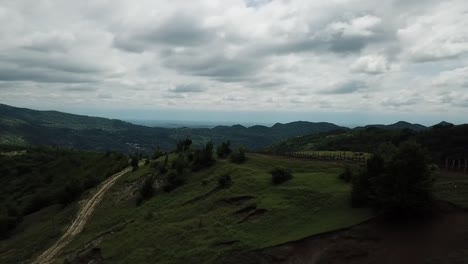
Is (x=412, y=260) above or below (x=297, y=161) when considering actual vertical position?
below

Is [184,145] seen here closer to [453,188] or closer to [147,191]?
[147,191]

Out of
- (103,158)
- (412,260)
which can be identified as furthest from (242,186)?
(103,158)

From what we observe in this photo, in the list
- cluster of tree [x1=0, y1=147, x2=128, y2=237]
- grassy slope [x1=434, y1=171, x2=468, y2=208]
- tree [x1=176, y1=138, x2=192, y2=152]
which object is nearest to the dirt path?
cluster of tree [x1=0, y1=147, x2=128, y2=237]

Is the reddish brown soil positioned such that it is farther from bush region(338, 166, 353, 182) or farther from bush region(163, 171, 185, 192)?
bush region(163, 171, 185, 192)

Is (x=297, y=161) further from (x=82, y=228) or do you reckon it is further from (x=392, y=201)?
(x=82, y=228)

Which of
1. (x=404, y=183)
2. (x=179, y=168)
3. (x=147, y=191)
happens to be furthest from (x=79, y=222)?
(x=404, y=183)

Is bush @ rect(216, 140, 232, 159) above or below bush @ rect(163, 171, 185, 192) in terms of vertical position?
above

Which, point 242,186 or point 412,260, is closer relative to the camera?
point 412,260
